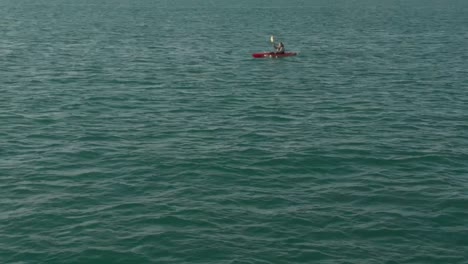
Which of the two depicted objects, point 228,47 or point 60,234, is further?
point 228,47

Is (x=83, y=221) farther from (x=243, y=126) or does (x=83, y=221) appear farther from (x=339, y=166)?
(x=243, y=126)

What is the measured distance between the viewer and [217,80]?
75125mm

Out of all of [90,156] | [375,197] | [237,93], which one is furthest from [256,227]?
[237,93]

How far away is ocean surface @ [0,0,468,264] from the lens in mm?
33375

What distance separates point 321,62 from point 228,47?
73.3 ft

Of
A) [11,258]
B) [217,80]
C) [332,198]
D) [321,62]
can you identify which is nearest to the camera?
[11,258]

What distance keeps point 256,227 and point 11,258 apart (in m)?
12.7

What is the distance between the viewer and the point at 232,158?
46.5 m

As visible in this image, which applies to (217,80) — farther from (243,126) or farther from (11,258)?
(11,258)

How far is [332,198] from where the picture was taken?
39.1 m

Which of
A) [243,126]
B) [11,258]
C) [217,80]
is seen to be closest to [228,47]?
[217,80]

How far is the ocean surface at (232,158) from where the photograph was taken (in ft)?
109

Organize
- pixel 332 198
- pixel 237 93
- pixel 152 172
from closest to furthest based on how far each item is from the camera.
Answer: pixel 332 198, pixel 152 172, pixel 237 93

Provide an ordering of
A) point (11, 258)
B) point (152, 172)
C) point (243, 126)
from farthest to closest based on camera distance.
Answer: point (243, 126), point (152, 172), point (11, 258)
